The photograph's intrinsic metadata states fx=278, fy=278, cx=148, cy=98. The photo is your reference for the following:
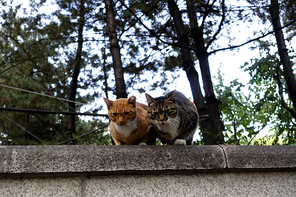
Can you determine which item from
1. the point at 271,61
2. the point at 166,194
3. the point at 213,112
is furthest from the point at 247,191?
the point at 271,61

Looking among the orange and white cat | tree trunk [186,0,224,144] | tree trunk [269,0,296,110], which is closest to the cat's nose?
the orange and white cat

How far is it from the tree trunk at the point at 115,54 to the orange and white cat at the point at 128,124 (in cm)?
141

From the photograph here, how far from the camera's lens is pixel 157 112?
2.45 meters

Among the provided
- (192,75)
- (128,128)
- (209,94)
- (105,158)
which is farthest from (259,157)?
(192,75)

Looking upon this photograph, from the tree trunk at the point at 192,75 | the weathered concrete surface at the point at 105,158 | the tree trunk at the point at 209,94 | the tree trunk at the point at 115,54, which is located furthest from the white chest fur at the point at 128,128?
the tree trunk at the point at 192,75

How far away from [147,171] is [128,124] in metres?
0.56

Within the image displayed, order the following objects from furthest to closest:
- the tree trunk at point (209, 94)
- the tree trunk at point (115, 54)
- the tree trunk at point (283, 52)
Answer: the tree trunk at point (115, 54), the tree trunk at point (283, 52), the tree trunk at point (209, 94)

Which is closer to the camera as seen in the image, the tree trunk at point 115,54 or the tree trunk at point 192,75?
the tree trunk at point 115,54

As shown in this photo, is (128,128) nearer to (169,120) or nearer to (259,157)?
(169,120)

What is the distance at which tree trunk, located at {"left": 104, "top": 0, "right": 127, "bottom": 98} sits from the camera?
13.4 feet

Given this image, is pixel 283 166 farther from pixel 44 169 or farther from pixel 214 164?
pixel 44 169

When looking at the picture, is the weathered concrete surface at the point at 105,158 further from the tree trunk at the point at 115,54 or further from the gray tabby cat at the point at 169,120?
the tree trunk at the point at 115,54

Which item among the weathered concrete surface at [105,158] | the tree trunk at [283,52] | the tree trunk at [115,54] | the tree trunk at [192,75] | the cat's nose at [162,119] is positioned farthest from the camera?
the tree trunk at [192,75]

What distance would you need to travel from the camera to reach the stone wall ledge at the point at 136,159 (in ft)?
5.84
